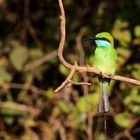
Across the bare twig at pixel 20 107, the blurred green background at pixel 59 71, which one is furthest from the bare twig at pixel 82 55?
the bare twig at pixel 20 107

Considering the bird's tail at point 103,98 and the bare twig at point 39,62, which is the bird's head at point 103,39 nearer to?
the bird's tail at point 103,98

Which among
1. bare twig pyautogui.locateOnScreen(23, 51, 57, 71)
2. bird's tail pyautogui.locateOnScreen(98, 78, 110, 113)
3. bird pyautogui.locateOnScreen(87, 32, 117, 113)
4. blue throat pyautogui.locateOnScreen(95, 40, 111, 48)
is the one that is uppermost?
bare twig pyautogui.locateOnScreen(23, 51, 57, 71)

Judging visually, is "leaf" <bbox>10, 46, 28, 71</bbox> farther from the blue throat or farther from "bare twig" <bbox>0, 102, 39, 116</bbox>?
the blue throat

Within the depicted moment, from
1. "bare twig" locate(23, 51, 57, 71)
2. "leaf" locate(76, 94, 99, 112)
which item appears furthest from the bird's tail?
"bare twig" locate(23, 51, 57, 71)

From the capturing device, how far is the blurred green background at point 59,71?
3801 mm

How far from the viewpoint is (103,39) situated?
2.44 meters

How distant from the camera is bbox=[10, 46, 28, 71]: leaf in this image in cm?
395

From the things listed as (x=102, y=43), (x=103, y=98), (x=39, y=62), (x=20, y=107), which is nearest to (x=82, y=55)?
(x=39, y=62)

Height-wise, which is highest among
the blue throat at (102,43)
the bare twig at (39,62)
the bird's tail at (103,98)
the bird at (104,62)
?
the bare twig at (39,62)

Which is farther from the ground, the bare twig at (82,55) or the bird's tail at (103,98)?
the bare twig at (82,55)

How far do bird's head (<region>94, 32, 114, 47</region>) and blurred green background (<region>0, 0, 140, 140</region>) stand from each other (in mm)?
1125

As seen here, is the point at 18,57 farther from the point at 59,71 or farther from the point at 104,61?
the point at 104,61

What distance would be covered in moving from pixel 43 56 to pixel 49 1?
61cm

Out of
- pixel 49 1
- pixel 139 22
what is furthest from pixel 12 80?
pixel 139 22
